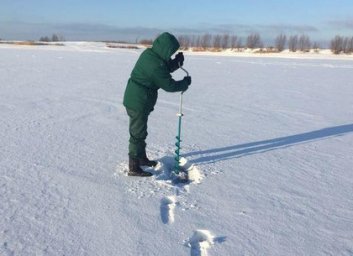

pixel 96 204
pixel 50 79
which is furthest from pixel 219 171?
pixel 50 79

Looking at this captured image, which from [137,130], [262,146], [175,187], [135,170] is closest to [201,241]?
[175,187]

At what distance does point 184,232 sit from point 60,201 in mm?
1167

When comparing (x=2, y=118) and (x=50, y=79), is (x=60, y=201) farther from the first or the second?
(x=50, y=79)

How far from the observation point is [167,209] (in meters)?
3.52

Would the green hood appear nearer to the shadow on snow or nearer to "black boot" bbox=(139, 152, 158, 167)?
"black boot" bbox=(139, 152, 158, 167)

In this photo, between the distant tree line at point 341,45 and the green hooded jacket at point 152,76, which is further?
the distant tree line at point 341,45

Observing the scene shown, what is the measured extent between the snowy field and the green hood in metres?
1.29

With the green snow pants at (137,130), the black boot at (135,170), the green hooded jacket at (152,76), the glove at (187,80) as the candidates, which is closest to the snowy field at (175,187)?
the black boot at (135,170)

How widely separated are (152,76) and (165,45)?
33 centimetres

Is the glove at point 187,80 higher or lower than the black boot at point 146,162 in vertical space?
higher

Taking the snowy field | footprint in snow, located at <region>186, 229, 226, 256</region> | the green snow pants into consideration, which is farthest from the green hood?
footprint in snow, located at <region>186, 229, 226, 256</region>

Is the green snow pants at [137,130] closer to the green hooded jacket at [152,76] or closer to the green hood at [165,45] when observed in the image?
the green hooded jacket at [152,76]

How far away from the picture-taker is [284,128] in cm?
690

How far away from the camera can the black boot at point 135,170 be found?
4230mm
